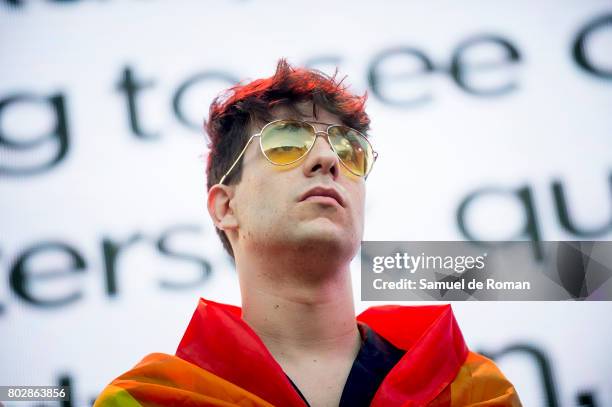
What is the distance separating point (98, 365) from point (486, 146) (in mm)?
1371

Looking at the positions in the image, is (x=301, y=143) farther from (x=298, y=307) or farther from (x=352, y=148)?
(x=298, y=307)

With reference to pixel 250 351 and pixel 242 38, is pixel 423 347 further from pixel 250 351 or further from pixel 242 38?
pixel 242 38

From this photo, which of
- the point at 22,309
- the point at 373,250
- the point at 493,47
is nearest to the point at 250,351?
the point at 373,250

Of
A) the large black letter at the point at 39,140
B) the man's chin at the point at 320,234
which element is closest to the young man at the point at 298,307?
the man's chin at the point at 320,234

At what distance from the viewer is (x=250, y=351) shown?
156cm

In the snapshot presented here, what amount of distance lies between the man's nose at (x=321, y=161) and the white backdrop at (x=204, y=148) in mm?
527

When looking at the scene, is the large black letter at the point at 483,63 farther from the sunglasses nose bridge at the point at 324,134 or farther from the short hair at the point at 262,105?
the sunglasses nose bridge at the point at 324,134

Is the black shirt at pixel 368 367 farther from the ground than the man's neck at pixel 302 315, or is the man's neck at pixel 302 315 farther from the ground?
the man's neck at pixel 302 315

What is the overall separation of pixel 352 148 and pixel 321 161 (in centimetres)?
13

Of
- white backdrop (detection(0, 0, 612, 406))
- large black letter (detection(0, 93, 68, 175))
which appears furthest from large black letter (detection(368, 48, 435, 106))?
large black letter (detection(0, 93, 68, 175))

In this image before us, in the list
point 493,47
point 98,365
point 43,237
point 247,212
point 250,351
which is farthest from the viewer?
point 493,47

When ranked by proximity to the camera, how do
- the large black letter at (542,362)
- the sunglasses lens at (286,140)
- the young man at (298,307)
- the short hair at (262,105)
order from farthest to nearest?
1. the large black letter at (542,362)
2. the short hair at (262,105)
3. the sunglasses lens at (286,140)
4. the young man at (298,307)

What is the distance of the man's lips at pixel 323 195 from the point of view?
5.69ft

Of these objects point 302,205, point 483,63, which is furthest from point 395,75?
point 302,205
